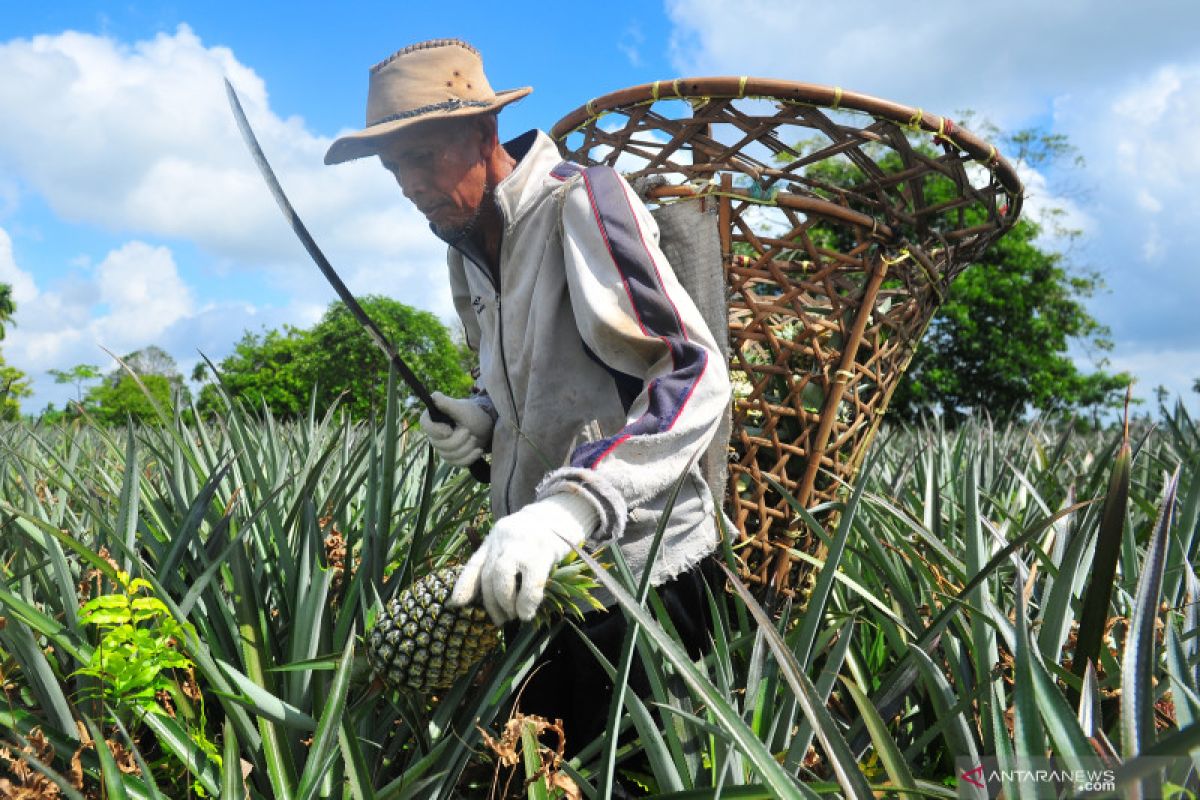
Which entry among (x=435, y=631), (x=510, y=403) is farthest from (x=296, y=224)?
(x=435, y=631)

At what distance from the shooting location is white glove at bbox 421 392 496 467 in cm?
181

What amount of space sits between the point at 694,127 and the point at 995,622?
950mm

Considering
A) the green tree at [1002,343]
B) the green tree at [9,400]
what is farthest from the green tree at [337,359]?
the green tree at [1002,343]

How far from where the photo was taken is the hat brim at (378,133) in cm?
148

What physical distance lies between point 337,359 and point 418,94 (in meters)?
16.3

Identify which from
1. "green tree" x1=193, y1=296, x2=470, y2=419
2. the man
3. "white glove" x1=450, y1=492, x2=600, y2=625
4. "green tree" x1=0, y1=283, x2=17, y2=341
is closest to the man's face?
the man

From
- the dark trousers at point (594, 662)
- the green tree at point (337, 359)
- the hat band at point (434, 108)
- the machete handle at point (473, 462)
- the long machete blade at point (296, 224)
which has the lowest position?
the dark trousers at point (594, 662)

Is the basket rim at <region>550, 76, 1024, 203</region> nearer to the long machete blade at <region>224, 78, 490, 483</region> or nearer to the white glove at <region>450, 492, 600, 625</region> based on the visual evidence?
the long machete blade at <region>224, 78, 490, 483</region>

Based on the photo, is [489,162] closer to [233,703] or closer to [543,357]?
[543,357]

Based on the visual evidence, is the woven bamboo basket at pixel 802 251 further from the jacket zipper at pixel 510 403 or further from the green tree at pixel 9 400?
the green tree at pixel 9 400

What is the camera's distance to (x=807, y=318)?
1.66 m

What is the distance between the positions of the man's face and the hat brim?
0.02 m

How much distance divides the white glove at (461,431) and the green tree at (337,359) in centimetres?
1318

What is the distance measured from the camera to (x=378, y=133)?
1.48 metres
